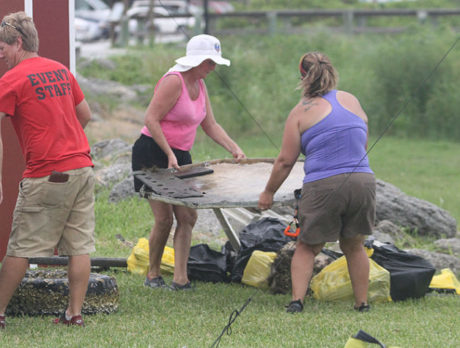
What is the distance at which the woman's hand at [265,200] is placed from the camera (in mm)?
5305

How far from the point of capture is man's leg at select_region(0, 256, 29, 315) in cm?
481

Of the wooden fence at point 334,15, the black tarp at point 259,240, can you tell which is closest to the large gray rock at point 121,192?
the black tarp at point 259,240

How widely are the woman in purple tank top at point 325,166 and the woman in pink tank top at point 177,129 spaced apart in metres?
0.76

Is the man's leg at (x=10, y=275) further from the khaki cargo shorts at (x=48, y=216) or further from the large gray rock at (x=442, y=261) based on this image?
the large gray rock at (x=442, y=261)

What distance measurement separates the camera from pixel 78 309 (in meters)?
4.97

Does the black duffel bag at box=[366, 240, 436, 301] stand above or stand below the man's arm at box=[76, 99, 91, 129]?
below

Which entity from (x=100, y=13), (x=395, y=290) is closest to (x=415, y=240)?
(x=395, y=290)

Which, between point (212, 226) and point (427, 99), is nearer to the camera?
point (212, 226)

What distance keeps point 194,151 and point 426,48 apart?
5842mm

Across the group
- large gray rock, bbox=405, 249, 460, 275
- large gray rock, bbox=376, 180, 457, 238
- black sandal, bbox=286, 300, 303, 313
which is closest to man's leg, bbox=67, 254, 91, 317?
black sandal, bbox=286, 300, 303, 313

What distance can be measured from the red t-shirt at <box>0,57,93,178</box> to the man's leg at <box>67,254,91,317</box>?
54 cm

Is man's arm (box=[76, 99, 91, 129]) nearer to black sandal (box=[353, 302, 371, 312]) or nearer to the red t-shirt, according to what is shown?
the red t-shirt

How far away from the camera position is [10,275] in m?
4.81

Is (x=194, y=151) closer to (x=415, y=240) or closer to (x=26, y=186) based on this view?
(x=415, y=240)
